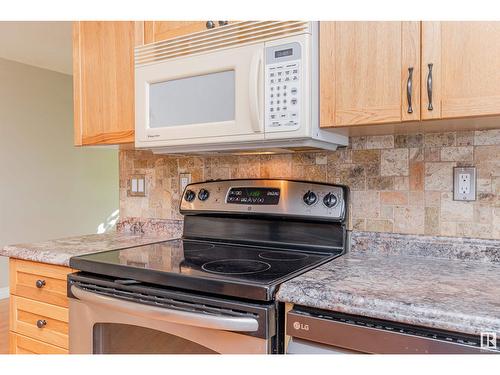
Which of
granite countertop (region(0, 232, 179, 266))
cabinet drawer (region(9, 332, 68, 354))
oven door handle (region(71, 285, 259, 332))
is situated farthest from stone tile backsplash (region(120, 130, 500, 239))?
cabinet drawer (region(9, 332, 68, 354))

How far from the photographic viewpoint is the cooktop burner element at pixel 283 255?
1509 mm

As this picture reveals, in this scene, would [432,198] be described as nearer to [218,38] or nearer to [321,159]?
[321,159]

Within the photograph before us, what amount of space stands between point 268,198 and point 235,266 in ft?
1.52

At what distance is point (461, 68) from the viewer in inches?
45.3

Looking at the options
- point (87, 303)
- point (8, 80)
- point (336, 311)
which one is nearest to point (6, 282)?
point (8, 80)

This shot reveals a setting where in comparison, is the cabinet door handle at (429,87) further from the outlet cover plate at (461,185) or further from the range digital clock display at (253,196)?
the range digital clock display at (253,196)

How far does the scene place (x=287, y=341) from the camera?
3.50 feet

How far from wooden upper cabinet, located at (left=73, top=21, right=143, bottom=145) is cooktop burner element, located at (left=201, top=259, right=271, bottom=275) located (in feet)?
2.54

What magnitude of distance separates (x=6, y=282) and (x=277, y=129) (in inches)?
146

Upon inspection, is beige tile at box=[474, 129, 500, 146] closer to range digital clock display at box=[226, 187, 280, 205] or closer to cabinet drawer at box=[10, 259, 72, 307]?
range digital clock display at box=[226, 187, 280, 205]

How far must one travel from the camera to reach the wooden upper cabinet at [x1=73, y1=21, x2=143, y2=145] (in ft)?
5.98

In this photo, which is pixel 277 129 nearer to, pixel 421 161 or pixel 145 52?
pixel 421 161

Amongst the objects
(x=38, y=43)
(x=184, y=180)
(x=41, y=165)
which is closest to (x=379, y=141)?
(x=184, y=180)

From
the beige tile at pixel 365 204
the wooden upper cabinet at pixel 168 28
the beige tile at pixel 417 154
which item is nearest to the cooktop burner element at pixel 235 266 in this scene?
the beige tile at pixel 365 204
